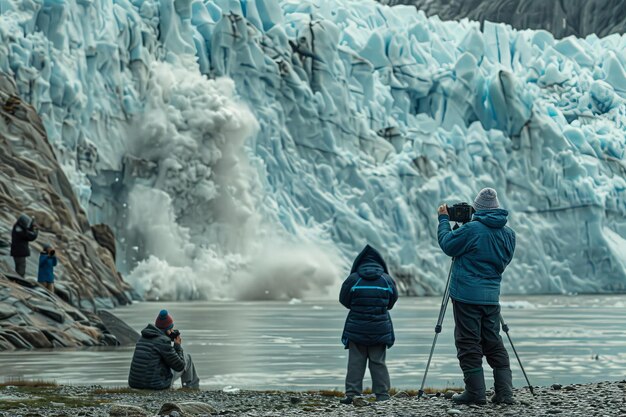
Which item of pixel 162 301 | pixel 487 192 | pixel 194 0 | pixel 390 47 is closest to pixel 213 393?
pixel 487 192

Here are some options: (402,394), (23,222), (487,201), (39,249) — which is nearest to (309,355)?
(402,394)

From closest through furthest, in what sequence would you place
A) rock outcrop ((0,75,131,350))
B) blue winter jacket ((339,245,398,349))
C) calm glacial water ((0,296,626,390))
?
blue winter jacket ((339,245,398,349)) → calm glacial water ((0,296,626,390)) → rock outcrop ((0,75,131,350))

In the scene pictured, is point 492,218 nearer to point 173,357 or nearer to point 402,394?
point 402,394

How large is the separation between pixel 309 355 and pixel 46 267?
481cm

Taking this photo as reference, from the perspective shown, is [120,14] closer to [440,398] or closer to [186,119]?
[186,119]

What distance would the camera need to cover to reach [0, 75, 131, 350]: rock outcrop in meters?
13.8

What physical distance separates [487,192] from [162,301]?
86.3ft

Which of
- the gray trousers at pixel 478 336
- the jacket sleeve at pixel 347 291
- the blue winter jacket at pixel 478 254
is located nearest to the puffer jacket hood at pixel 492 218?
the blue winter jacket at pixel 478 254

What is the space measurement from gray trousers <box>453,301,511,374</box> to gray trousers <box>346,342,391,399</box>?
89 cm

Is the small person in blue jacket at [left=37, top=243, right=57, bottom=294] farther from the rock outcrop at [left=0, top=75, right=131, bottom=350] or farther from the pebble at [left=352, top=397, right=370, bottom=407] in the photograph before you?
the pebble at [left=352, top=397, right=370, bottom=407]

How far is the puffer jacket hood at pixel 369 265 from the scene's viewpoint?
748cm

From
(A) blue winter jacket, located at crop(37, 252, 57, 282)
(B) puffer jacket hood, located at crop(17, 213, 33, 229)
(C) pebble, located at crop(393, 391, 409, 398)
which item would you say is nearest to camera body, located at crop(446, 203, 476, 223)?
(C) pebble, located at crop(393, 391, 409, 398)

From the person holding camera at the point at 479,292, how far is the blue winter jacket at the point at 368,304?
27.0 inches

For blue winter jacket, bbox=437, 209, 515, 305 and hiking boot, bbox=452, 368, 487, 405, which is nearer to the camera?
hiking boot, bbox=452, 368, 487, 405
